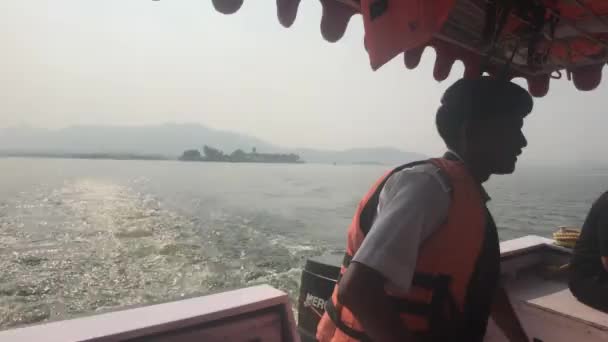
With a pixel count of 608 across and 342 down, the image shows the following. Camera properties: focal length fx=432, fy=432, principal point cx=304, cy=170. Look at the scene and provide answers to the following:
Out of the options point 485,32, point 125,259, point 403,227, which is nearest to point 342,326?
point 403,227

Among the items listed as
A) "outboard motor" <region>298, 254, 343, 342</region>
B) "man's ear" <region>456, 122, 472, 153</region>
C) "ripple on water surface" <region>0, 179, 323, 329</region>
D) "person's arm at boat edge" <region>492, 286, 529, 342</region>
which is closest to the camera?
"man's ear" <region>456, 122, 472, 153</region>

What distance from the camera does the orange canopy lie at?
119cm

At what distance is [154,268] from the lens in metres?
7.71

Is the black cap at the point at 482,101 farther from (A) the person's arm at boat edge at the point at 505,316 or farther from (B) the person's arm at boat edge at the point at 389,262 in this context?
(A) the person's arm at boat edge at the point at 505,316

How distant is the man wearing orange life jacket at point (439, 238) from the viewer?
2.91 feet

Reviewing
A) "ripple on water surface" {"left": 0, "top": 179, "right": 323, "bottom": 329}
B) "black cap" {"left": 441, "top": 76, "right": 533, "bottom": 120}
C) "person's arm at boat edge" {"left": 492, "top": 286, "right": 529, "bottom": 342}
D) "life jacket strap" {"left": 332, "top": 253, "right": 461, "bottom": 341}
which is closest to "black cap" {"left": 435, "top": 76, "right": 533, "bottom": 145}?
"black cap" {"left": 441, "top": 76, "right": 533, "bottom": 120}

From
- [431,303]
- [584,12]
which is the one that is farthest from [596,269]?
[431,303]

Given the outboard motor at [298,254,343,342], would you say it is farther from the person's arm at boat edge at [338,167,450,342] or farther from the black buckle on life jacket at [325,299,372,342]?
the person's arm at boat edge at [338,167,450,342]

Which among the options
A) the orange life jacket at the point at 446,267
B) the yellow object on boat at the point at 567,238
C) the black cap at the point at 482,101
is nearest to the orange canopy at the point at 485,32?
the black cap at the point at 482,101

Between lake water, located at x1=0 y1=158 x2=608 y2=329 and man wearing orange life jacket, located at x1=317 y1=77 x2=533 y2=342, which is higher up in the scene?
man wearing orange life jacket, located at x1=317 y1=77 x2=533 y2=342

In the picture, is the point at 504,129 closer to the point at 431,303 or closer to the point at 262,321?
the point at 431,303

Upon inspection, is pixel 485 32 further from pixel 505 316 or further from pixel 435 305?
pixel 435 305

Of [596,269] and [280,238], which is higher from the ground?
[596,269]

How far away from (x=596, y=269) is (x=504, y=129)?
189cm
